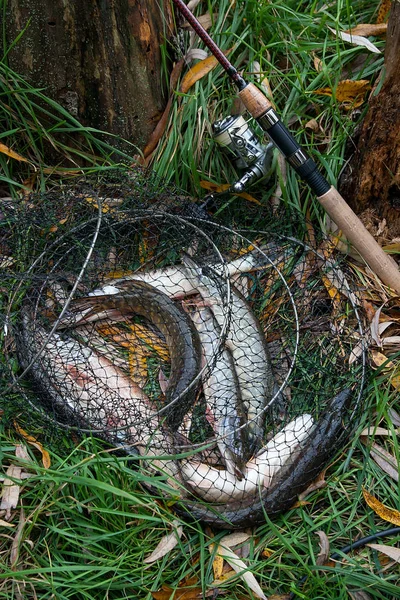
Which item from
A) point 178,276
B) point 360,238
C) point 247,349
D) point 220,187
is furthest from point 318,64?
point 247,349

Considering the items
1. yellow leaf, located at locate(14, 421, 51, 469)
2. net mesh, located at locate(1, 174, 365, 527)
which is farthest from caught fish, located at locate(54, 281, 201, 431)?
yellow leaf, located at locate(14, 421, 51, 469)

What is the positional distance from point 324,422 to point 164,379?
0.76 meters

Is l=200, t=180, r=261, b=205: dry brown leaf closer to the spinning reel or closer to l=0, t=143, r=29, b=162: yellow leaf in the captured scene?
the spinning reel

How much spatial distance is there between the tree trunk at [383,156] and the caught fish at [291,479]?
102 cm

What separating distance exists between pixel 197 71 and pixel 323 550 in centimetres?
249

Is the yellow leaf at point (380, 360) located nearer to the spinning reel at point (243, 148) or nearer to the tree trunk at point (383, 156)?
the tree trunk at point (383, 156)

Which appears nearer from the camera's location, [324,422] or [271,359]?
[324,422]

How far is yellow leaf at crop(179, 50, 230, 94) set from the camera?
3.50 metres

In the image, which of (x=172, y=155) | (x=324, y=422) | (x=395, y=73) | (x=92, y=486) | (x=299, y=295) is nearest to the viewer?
(x=92, y=486)

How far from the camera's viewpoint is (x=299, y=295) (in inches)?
129

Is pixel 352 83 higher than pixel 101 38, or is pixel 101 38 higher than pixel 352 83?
pixel 101 38

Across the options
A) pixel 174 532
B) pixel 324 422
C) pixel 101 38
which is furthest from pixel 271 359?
pixel 101 38

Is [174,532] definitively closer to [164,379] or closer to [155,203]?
[164,379]

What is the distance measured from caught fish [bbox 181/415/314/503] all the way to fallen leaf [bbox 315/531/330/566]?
0.30m
